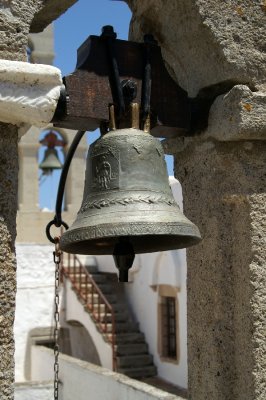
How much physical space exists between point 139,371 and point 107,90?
893 centimetres

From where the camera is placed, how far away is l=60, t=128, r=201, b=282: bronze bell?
6.80 feet

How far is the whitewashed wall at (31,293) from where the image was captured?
38.9ft

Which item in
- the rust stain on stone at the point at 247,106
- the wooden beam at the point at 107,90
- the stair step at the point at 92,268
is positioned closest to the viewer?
the wooden beam at the point at 107,90

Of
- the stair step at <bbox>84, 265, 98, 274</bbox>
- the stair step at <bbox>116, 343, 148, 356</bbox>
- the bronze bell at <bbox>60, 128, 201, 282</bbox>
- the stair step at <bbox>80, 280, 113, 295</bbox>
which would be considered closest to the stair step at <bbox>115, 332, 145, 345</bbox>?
the stair step at <bbox>116, 343, 148, 356</bbox>

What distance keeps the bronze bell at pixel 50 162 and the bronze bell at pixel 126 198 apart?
35.3ft

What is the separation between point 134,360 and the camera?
1078 centimetres

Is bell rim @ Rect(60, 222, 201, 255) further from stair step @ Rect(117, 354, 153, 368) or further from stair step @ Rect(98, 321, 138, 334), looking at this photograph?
stair step @ Rect(98, 321, 138, 334)

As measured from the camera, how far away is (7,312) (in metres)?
2.04

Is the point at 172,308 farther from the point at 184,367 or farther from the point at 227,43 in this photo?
the point at 227,43

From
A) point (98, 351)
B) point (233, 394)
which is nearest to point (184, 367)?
point (98, 351)

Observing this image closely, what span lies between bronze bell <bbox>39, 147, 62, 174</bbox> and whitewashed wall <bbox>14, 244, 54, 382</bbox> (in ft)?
5.85

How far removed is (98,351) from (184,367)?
2061mm

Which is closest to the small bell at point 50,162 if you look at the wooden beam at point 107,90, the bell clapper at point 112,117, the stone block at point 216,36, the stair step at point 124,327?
the stair step at point 124,327

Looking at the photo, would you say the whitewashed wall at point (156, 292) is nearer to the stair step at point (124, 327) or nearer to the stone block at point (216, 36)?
the stair step at point (124, 327)
